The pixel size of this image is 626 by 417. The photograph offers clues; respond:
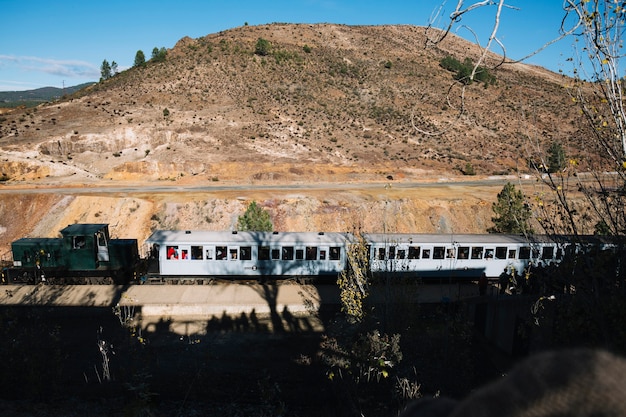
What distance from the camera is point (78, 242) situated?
2267 cm

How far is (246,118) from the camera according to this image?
65562mm

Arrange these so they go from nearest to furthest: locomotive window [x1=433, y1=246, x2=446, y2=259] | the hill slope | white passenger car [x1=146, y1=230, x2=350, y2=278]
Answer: white passenger car [x1=146, y1=230, x2=350, y2=278] < locomotive window [x1=433, y1=246, x2=446, y2=259] < the hill slope

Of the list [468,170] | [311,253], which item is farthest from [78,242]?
[468,170]

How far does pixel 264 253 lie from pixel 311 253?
2.59 m

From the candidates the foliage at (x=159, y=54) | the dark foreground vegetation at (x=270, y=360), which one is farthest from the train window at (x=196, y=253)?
the foliage at (x=159, y=54)

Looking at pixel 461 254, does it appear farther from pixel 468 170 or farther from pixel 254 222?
pixel 468 170

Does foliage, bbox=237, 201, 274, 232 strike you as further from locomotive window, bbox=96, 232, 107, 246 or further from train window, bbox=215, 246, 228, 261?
locomotive window, bbox=96, 232, 107, 246

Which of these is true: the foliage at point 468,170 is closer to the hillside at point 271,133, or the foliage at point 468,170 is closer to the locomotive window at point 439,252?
the hillside at point 271,133

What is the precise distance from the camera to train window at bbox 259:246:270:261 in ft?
73.9

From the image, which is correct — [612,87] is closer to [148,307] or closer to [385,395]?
[385,395]

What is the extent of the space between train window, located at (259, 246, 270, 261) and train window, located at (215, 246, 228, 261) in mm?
1894

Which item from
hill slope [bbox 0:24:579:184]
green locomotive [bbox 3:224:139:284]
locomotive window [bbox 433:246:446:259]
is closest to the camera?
green locomotive [bbox 3:224:139:284]

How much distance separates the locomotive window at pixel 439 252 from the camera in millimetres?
22875

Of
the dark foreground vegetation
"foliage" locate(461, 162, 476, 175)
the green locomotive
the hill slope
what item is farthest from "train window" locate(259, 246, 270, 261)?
"foliage" locate(461, 162, 476, 175)
